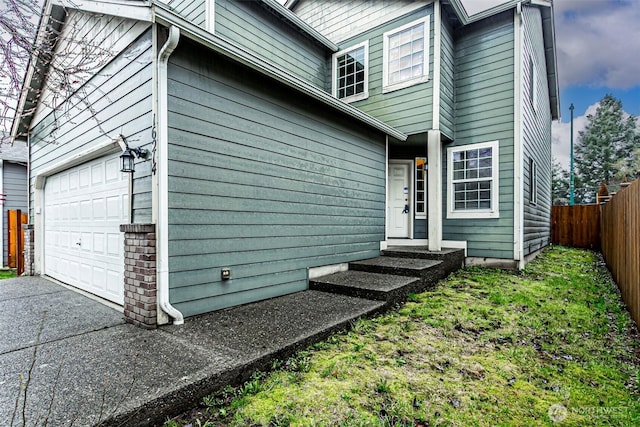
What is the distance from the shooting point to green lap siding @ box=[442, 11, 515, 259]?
6.79 meters

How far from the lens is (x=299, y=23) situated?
25.2 ft

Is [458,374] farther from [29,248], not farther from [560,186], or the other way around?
[560,186]

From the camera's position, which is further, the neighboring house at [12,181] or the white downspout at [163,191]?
the neighboring house at [12,181]

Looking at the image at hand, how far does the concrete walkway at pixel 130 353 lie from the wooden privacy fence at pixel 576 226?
467 inches

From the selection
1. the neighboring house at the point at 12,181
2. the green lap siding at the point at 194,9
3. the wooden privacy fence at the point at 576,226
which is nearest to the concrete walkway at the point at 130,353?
the green lap siding at the point at 194,9

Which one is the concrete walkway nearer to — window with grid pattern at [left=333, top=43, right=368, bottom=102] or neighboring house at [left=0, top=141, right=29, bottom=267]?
window with grid pattern at [left=333, top=43, right=368, bottom=102]

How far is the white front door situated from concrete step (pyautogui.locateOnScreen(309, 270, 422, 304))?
2980mm

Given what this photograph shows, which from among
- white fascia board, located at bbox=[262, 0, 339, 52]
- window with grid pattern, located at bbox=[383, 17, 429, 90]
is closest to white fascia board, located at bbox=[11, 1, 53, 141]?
white fascia board, located at bbox=[262, 0, 339, 52]

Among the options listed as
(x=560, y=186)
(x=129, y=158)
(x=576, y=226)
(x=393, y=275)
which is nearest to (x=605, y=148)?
(x=560, y=186)

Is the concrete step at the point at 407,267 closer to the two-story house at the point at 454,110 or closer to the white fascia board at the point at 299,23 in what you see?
the two-story house at the point at 454,110

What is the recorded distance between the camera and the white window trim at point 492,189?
6910 millimetres

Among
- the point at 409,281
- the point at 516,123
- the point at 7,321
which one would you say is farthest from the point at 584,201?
the point at 7,321

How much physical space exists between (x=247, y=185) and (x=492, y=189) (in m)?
5.37

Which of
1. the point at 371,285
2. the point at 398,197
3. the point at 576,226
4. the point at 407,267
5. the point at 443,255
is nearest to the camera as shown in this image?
the point at 371,285
